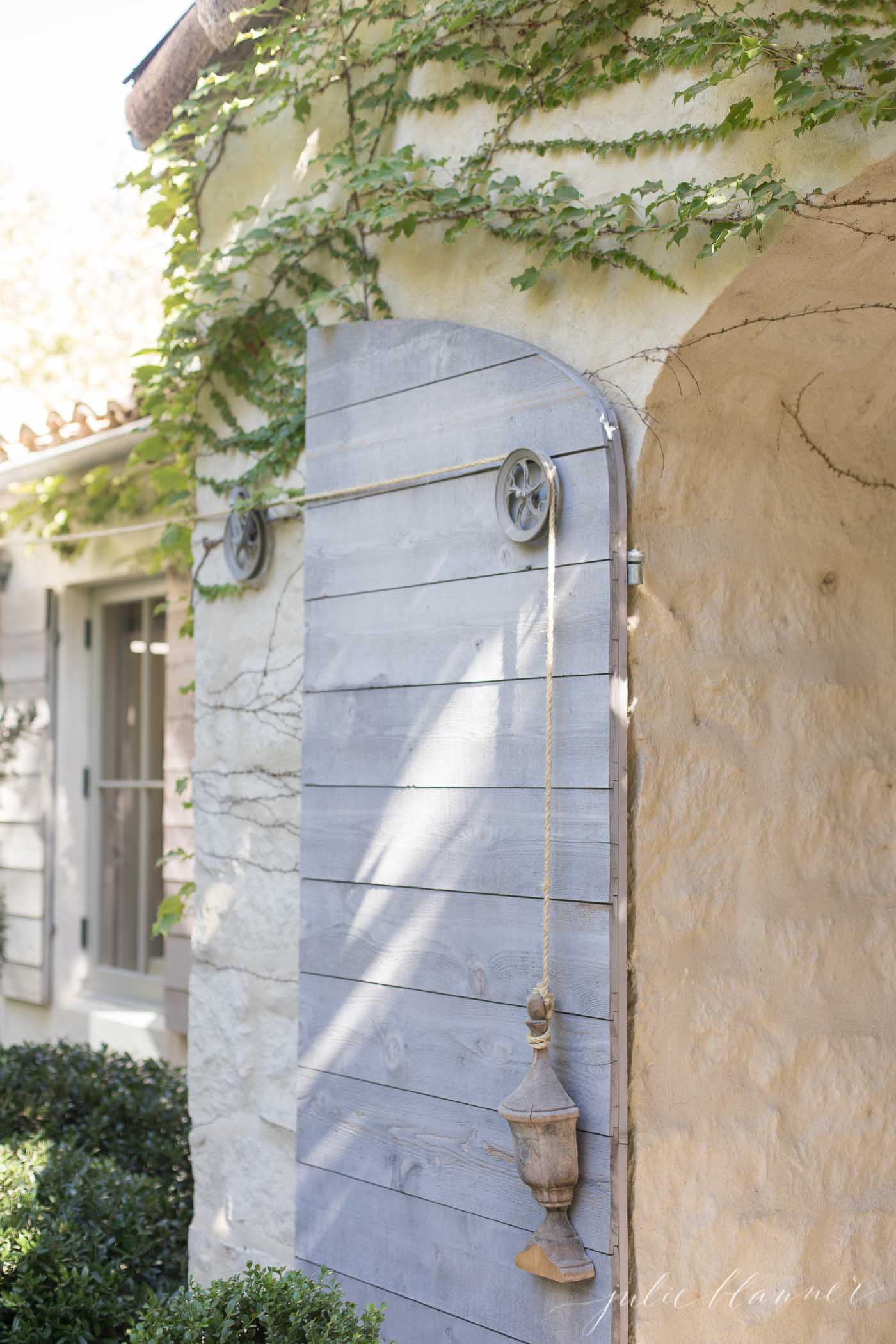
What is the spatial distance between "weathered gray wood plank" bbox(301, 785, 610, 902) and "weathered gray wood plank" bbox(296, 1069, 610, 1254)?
416 mm

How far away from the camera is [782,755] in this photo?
2.44 m

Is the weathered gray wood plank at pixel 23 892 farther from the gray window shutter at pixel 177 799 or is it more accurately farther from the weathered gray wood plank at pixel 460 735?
the weathered gray wood plank at pixel 460 735

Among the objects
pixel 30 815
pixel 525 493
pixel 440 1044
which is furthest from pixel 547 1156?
pixel 30 815

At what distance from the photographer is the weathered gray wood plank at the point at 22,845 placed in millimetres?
5570

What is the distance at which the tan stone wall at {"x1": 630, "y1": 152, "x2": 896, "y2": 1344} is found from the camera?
2.18 meters

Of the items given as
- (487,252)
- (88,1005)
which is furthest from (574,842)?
(88,1005)

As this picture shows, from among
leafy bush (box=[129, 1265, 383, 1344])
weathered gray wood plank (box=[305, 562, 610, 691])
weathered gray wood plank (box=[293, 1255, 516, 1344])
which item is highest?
weathered gray wood plank (box=[305, 562, 610, 691])

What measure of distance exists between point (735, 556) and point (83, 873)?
12.7ft

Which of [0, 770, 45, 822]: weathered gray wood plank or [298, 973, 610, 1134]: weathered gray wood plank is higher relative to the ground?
[0, 770, 45, 822]: weathered gray wood plank

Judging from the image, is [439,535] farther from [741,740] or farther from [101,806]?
[101,806]

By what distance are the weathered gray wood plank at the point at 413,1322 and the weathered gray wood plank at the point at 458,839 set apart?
782mm

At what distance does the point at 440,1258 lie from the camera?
2.38 m

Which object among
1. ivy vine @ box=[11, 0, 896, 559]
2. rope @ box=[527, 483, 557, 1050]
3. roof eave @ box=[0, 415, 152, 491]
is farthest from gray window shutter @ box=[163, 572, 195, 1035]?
rope @ box=[527, 483, 557, 1050]

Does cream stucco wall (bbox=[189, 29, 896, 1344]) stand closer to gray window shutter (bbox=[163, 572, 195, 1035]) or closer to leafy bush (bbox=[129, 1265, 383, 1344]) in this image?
leafy bush (bbox=[129, 1265, 383, 1344])
